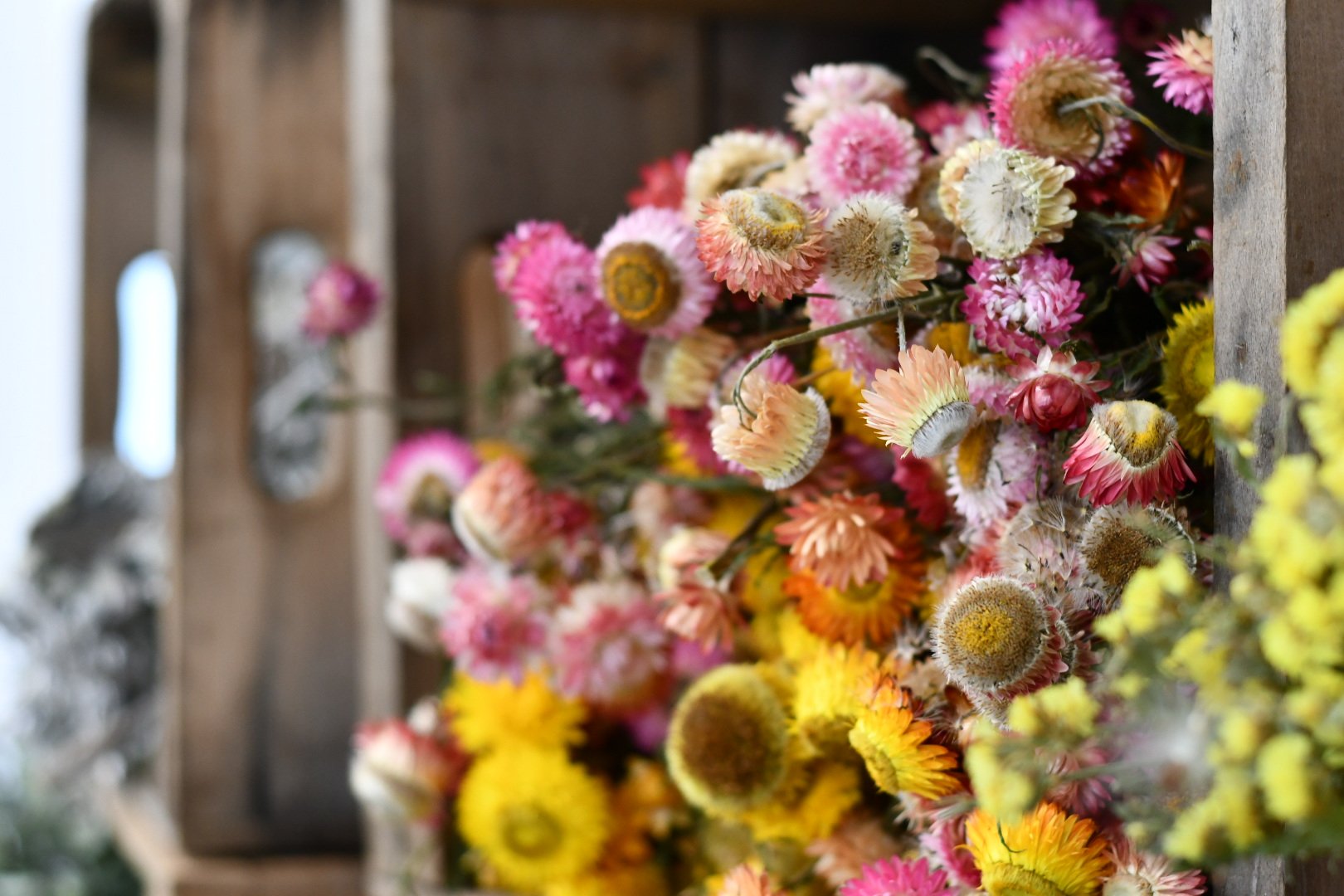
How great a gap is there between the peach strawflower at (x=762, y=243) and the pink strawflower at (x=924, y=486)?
0.30 feet

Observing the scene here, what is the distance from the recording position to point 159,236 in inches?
57.1

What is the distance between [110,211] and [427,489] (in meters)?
0.91

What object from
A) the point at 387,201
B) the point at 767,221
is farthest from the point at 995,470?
the point at 387,201

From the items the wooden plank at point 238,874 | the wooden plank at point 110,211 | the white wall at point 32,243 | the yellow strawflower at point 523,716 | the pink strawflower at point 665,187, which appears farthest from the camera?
the white wall at point 32,243

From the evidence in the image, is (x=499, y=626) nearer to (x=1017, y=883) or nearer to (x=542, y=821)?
(x=542, y=821)

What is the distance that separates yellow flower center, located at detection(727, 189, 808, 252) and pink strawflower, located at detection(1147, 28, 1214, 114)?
13 centimetres

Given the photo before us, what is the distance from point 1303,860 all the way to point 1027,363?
0.54 feet

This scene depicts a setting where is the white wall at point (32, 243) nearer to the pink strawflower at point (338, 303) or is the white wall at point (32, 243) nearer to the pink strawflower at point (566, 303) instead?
the pink strawflower at point (338, 303)

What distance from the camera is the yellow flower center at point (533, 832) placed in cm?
62

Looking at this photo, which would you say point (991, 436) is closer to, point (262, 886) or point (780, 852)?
point (780, 852)

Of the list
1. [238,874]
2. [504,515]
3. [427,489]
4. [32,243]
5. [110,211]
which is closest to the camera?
[504,515]

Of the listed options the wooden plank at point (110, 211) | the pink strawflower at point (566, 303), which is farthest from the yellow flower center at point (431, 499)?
the wooden plank at point (110, 211)

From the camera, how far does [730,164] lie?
1.68 feet

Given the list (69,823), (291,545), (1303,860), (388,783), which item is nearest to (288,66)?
(291,545)
